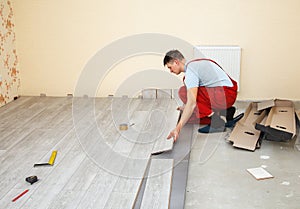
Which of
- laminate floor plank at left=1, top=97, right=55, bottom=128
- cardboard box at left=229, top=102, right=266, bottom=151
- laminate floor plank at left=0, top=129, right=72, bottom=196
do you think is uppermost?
cardboard box at left=229, top=102, right=266, bottom=151

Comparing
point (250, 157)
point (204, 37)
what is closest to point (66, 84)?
point (204, 37)

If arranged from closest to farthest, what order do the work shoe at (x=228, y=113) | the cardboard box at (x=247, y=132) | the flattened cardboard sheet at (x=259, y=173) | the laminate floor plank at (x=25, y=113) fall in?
the flattened cardboard sheet at (x=259, y=173) < the cardboard box at (x=247, y=132) < the work shoe at (x=228, y=113) < the laminate floor plank at (x=25, y=113)

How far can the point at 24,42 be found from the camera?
496 centimetres

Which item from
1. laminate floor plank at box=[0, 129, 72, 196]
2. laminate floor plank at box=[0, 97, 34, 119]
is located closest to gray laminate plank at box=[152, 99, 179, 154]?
laminate floor plank at box=[0, 129, 72, 196]

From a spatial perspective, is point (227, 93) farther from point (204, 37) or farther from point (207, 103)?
point (204, 37)

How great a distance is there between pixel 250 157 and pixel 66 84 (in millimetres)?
2681

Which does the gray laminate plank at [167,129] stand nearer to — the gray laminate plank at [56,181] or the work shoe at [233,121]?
the work shoe at [233,121]

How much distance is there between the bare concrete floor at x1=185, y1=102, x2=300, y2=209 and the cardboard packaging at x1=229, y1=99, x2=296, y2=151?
7 centimetres

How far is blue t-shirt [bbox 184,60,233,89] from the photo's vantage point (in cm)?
358

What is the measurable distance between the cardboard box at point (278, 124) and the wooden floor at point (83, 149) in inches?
34.4

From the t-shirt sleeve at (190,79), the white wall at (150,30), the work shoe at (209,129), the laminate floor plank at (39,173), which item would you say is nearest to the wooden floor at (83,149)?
the laminate floor plank at (39,173)

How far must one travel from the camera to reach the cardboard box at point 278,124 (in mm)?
3395

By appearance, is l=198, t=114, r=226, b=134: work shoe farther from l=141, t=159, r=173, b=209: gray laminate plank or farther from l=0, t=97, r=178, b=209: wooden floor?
l=141, t=159, r=173, b=209: gray laminate plank

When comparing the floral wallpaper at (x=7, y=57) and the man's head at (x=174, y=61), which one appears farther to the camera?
the floral wallpaper at (x=7, y=57)
